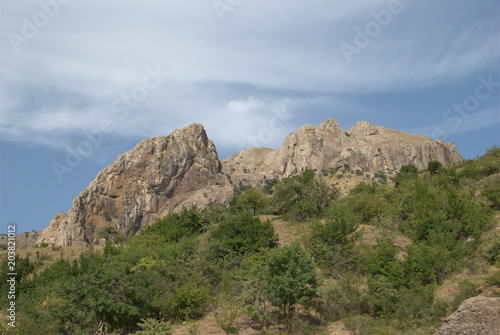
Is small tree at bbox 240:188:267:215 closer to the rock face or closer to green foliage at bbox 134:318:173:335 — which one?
green foliage at bbox 134:318:173:335

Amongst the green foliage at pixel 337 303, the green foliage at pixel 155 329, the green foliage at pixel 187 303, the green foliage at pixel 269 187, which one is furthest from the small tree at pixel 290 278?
the green foliage at pixel 269 187

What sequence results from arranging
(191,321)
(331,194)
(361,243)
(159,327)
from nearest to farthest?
(159,327)
(191,321)
(361,243)
(331,194)

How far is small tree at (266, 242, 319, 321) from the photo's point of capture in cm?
1777

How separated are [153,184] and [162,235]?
66.7 metres

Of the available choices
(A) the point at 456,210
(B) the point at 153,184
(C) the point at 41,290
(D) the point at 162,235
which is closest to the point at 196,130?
(B) the point at 153,184

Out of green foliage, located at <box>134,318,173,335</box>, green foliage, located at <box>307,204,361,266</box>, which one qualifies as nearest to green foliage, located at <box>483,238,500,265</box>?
green foliage, located at <box>307,204,361,266</box>

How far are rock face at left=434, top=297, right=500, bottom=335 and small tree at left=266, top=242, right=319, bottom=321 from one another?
7.57 metres

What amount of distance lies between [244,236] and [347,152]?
85527 millimetres

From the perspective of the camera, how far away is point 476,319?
1047 cm

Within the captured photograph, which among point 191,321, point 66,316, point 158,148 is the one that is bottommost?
point 191,321

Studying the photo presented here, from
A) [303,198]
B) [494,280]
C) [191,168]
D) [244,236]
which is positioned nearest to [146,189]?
[191,168]

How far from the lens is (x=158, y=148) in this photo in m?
107

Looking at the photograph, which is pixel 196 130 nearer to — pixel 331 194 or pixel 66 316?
pixel 331 194

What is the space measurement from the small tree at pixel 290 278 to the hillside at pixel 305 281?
6cm
